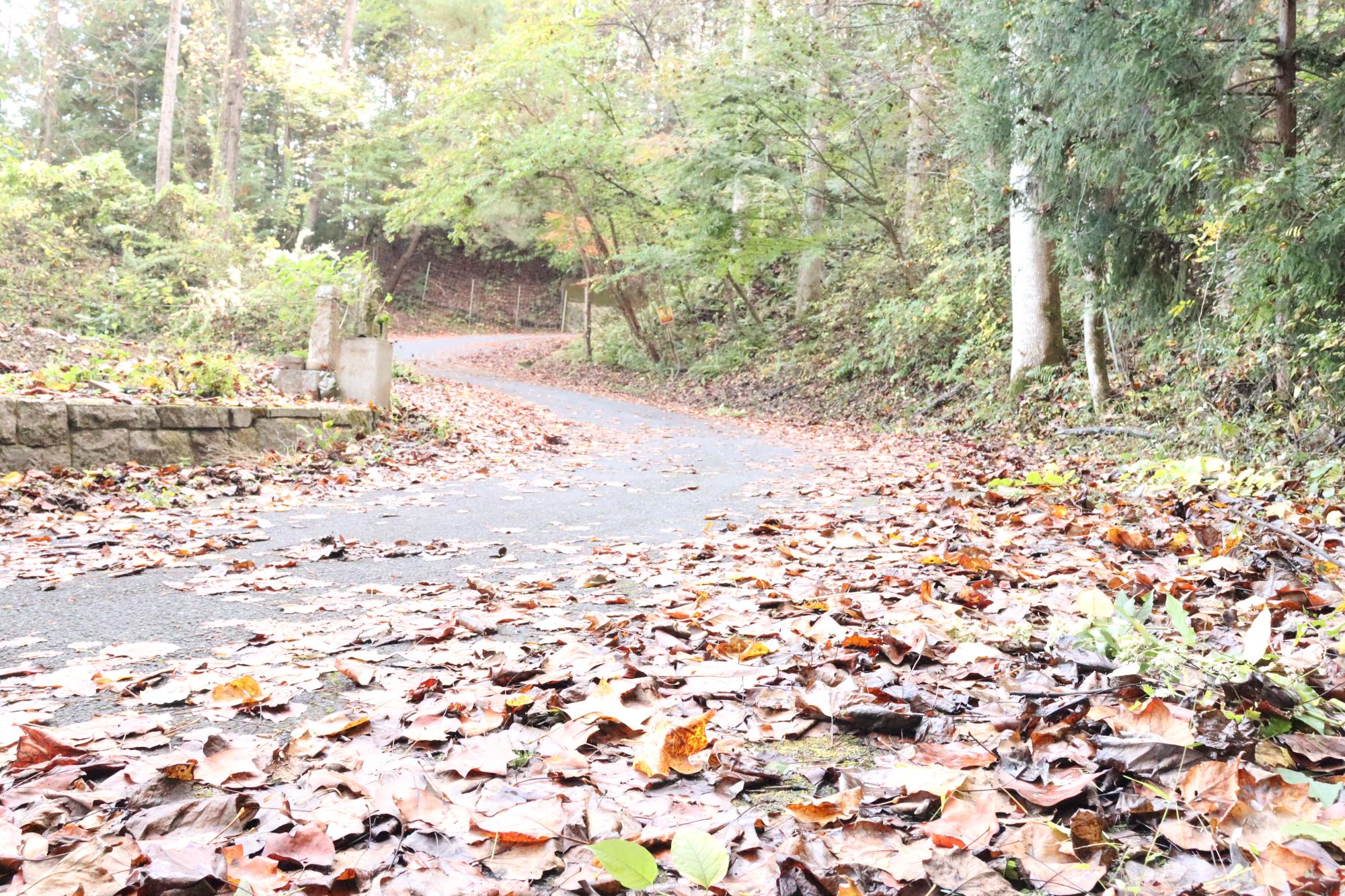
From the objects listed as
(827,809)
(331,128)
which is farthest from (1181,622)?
(331,128)

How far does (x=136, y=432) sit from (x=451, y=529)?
9.36 ft

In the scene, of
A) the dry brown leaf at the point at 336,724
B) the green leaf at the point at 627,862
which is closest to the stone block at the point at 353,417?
the dry brown leaf at the point at 336,724

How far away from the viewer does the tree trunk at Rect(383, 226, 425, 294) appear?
30.5 metres

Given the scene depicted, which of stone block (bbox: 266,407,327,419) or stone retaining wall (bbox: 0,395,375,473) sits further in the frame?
stone block (bbox: 266,407,327,419)

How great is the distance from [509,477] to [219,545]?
289 centimetres

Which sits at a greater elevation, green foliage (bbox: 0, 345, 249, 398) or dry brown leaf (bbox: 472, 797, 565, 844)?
green foliage (bbox: 0, 345, 249, 398)

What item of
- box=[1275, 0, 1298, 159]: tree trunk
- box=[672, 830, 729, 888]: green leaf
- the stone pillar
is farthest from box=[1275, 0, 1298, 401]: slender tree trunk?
the stone pillar

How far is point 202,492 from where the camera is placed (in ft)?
18.0

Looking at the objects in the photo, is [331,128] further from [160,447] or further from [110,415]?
[110,415]

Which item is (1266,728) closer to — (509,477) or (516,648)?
(516,648)

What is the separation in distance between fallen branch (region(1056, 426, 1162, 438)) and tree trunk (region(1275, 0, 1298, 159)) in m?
2.13

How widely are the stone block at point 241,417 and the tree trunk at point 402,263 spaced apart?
24.0 metres

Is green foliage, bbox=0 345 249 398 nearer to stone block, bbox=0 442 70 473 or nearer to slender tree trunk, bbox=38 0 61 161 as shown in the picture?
stone block, bbox=0 442 70 473

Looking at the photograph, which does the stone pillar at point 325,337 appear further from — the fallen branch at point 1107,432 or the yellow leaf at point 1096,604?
the yellow leaf at point 1096,604
